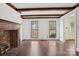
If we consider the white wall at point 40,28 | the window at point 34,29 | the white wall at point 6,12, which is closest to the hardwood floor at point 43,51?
the white wall at point 6,12

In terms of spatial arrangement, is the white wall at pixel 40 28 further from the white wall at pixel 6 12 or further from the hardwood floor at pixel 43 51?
the white wall at pixel 6 12

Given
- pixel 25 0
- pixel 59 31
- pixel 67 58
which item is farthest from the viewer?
pixel 59 31

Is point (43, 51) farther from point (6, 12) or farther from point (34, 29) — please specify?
point (34, 29)

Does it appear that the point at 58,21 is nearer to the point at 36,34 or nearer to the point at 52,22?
the point at 52,22

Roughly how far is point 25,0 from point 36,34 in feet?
42.7

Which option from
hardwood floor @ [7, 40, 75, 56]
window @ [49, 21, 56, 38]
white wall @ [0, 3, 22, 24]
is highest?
white wall @ [0, 3, 22, 24]

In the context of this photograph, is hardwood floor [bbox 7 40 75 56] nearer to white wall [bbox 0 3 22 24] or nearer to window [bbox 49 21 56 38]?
white wall [bbox 0 3 22 24]

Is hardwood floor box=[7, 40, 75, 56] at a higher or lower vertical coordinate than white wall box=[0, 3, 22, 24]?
lower

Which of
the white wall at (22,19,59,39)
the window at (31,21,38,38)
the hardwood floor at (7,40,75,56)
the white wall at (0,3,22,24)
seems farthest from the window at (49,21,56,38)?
the white wall at (0,3,22,24)

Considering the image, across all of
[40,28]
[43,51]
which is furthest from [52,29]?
[43,51]

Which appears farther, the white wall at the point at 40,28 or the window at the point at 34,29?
the window at the point at 34,29

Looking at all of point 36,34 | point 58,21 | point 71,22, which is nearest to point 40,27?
point 36,34

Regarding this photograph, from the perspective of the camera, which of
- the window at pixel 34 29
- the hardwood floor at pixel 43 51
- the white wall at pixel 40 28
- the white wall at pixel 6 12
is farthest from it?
the window at pixel 34 29

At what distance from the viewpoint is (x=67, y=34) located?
1461 centimetres
